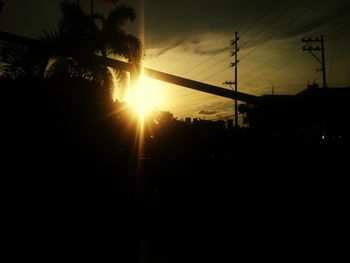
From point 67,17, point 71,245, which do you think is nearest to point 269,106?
point 67,17

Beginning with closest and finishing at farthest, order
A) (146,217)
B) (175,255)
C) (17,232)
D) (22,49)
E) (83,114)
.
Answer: (175,255) → (17,232) → (146,217) → (83,114) → (22,49)

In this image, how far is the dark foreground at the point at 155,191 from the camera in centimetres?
477

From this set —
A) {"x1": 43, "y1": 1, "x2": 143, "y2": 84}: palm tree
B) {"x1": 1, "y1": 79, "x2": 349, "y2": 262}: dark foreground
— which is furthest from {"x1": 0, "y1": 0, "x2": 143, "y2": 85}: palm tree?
{"x1": 1, "y1": 79, "x2": 349, "y2": 262}: dark foreground

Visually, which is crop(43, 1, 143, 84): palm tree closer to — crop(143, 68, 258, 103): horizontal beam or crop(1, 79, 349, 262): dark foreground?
crop(143, 68, 258, 103): horizontal beam

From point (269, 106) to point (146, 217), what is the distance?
8.96m

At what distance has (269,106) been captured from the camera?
13102 millimetres

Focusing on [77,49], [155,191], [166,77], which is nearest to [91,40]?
[77,49]

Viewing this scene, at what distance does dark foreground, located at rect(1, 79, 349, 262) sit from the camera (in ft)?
15.7

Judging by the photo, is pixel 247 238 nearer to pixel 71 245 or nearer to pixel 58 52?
pixel 71 245

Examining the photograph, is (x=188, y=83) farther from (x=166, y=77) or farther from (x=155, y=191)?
(x=155, y=191)

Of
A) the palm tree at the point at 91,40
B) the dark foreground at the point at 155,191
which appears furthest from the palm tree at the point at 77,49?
the dark foreground at the point at 155,191

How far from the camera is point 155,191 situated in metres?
8.23

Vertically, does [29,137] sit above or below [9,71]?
below

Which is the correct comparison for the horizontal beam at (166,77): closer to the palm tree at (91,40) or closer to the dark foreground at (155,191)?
the palm tree at (91,40)
